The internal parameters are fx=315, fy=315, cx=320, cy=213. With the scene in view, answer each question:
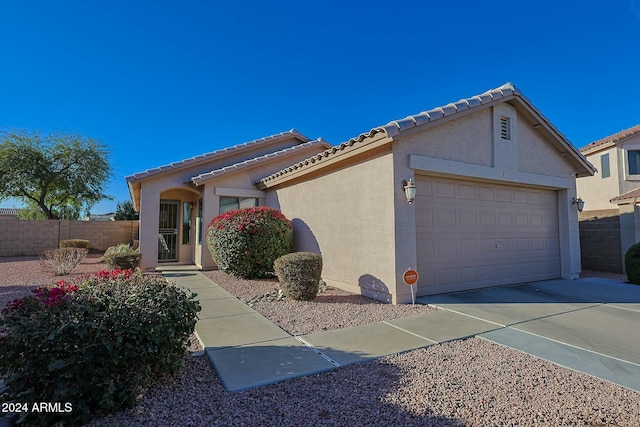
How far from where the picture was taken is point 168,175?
12109mm

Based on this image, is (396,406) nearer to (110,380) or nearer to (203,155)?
(110,380)

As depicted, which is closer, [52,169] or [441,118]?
[441,118]

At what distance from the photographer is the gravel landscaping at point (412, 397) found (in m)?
2.72

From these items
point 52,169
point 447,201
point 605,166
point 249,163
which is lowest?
point 447,201

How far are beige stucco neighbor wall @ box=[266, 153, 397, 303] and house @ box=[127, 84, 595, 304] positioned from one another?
0.10 feet

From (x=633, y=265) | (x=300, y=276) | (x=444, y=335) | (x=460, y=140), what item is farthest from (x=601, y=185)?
(x=300, y=276)

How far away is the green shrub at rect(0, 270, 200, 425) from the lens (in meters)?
2.56

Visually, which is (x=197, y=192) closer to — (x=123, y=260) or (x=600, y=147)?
(x=123, y=260)

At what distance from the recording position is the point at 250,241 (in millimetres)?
9492

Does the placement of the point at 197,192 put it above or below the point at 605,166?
below

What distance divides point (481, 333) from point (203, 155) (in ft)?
37.8

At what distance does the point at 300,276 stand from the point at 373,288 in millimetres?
1713

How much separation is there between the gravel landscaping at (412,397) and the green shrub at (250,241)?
5.31m

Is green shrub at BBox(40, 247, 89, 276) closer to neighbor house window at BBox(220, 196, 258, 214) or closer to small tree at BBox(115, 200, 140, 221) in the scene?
neighbor house window at BBox(220, 196, 258, 214)
